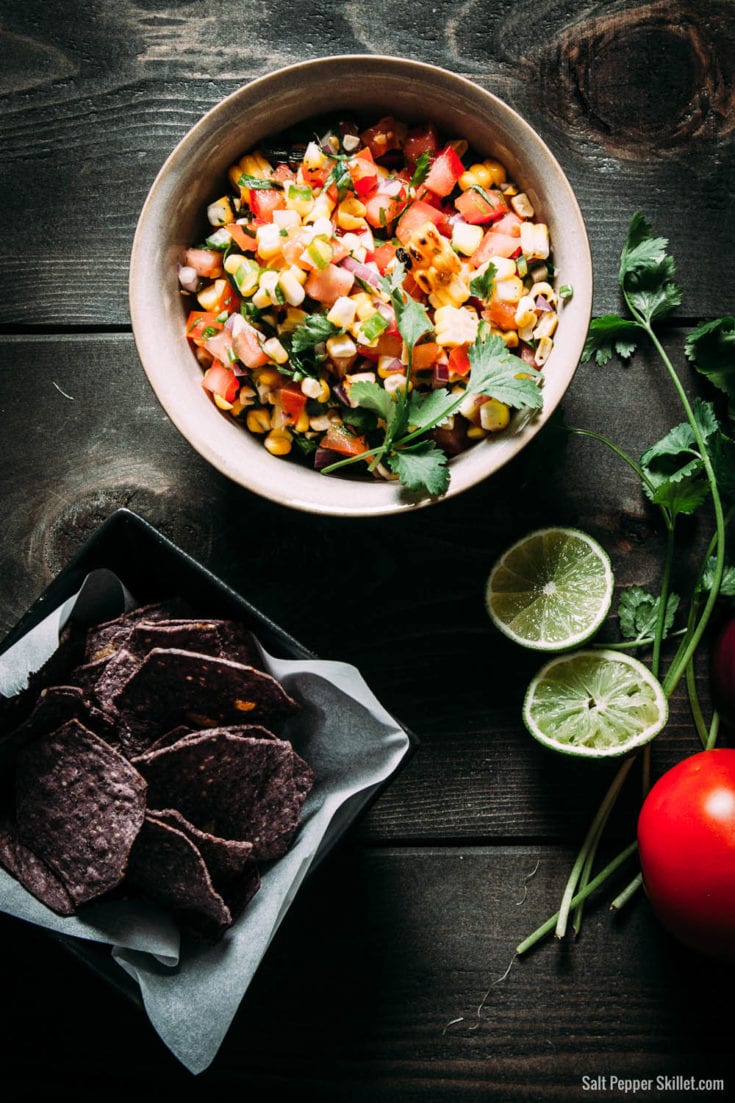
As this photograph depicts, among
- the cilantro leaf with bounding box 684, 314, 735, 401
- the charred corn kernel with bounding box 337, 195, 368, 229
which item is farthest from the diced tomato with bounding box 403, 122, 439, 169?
the cilantro leaf with bounding box 684, 314, 735, 401

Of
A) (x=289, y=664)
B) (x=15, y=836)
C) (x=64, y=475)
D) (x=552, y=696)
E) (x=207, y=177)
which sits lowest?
(x=552, y=696)

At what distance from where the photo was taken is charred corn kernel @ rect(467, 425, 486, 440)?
1486mm

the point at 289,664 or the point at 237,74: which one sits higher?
the point at 237,74

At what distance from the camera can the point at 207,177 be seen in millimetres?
1473

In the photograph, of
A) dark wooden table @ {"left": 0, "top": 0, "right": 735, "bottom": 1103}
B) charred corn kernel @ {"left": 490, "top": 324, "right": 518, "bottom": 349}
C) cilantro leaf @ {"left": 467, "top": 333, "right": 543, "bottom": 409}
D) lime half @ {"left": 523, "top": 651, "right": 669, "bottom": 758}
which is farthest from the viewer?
dark wooden table @ {"left": 0, "top": 0, "right": 735, "bottom": 1103}

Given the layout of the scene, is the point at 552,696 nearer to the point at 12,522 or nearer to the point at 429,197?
the point at 429,197

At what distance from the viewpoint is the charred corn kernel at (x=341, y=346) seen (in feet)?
4.69

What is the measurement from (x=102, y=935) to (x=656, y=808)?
945 millimetres

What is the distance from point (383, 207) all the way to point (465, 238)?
14 cm

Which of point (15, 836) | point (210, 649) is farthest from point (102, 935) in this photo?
point (210, 649)

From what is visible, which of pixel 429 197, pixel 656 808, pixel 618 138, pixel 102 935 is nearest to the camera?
pixel 102 935

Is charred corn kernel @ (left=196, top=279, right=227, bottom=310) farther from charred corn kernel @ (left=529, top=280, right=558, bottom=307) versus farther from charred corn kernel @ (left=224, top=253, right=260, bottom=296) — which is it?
charred corn kernel @ (left=529, top=280, right=558, bottom=307)

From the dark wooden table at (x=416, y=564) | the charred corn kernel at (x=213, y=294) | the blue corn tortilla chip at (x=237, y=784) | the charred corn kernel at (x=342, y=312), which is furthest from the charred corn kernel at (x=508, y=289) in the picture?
the blue corn tortilla chip at (x=237, y=784)

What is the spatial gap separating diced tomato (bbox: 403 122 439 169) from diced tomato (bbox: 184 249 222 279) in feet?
1.18
